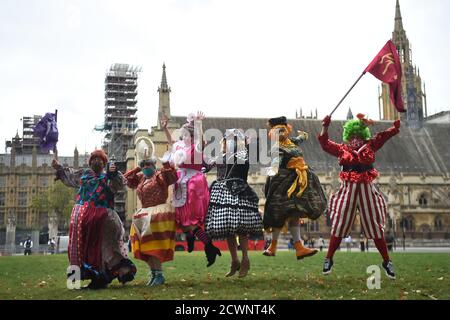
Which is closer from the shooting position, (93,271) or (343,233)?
(93,271)

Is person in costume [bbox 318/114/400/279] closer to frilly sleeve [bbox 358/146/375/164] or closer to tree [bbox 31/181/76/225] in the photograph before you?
frilly sleeve [bbox 358/146/375/164]

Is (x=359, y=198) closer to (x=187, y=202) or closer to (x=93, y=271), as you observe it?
(x=187, y=202)

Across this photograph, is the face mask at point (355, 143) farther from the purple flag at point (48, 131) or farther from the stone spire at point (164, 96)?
the stone spire at point (164, 96)

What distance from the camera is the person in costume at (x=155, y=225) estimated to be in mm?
8250

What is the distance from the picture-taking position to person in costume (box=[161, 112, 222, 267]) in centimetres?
843

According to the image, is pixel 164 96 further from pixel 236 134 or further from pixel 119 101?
pixel 236 134

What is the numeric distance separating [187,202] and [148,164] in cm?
96

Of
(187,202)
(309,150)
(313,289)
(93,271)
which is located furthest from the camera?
(309,150)

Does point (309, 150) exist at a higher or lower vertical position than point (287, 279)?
higher

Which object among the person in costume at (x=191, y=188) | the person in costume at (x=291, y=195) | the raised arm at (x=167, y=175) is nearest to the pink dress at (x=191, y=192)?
the person in costume at (x=191, y=188)

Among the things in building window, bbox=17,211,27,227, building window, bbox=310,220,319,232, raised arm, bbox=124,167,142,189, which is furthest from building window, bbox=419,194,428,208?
raised arm, bbox=124,167,142,189

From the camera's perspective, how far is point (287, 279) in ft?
29.2
